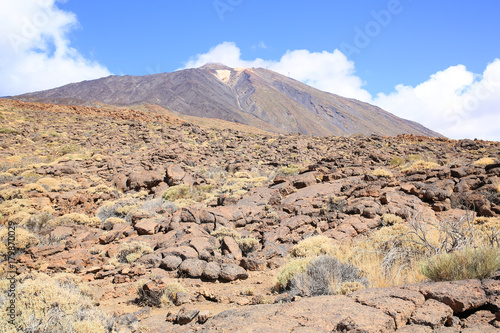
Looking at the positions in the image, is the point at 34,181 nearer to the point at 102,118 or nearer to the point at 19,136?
the point at 19,136

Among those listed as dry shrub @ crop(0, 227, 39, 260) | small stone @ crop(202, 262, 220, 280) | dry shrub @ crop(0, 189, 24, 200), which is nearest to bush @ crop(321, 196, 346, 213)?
small stone @ crop(202, 262, 220, 280)

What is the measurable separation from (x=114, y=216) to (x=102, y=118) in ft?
68.8

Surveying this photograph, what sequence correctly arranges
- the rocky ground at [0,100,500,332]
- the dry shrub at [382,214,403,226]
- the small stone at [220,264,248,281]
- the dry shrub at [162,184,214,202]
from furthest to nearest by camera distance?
the dry shrub at [162,184,214,202] → the dry shrub at [382,214,403,226] → the small stone at [220,264,248,281] → the rocky ground at [0,100,500,332]

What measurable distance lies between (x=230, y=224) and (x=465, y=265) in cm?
642

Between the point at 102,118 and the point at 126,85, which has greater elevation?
the point at 126,85

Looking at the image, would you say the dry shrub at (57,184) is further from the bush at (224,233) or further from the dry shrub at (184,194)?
the bush at (224,233)

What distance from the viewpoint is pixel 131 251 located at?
290 inches

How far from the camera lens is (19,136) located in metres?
20.7

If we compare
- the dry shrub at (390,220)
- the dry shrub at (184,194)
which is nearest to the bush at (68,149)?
the dry shrub at (184,194)

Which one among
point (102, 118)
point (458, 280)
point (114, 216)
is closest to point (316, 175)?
point (114, 216)

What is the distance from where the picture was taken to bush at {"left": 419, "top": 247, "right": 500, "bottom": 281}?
3.27 metres

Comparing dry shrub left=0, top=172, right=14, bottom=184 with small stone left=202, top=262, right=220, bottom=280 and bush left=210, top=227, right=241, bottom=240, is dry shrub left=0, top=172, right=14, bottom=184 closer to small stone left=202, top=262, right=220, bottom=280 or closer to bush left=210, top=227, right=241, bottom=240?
bush left=210, top=227, right=241, bottom=240

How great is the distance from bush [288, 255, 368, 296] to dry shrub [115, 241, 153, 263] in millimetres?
4101

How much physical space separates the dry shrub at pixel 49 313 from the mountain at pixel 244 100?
2916 inches
